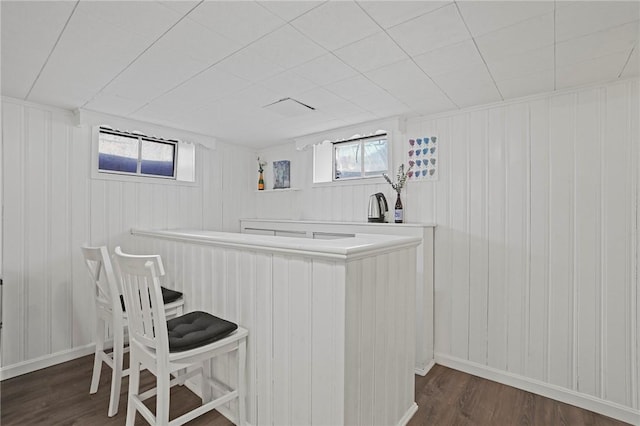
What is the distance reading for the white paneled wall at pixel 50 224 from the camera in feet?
8.59

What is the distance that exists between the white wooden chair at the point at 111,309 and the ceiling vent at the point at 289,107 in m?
1.70

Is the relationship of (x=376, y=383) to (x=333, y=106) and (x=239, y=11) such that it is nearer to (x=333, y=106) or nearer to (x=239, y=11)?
(x=239, y=11)

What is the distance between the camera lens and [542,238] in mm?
2449

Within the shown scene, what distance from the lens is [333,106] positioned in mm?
2775

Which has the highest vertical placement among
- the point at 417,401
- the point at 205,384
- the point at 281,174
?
the point at 281,174

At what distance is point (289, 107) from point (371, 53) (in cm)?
109

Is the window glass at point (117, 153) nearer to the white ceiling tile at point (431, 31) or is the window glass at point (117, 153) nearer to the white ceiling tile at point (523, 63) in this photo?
the white ceiling tile at point (431, 31)

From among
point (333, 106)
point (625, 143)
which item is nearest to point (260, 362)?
point (333, 106)

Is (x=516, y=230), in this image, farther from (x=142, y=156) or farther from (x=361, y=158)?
(x=142, y=156)

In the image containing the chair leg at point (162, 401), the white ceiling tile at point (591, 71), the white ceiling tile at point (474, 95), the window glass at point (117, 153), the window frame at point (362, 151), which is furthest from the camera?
the window frame at point (362, 151)

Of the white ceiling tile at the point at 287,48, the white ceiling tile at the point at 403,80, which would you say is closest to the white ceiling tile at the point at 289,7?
the white ceiling tile at the point at 287,48

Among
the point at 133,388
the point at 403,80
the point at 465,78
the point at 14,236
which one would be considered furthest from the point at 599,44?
the point at 14,236

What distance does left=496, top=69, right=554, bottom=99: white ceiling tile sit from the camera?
7.06 feet

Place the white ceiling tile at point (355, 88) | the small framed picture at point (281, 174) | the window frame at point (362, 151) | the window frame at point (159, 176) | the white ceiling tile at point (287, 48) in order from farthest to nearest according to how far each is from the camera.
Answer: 1. the small framed picture at point (281, 174)
2. the window frame at point (362, 151)
3. the window frame at point (159, 176)
4. the white ceiling tile at point (355, 88)
5. the white ceiling tile at point (287, 48)
